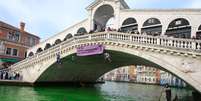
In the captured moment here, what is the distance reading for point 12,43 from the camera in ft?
118

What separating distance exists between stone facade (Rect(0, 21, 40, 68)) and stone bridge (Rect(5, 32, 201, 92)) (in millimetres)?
8647

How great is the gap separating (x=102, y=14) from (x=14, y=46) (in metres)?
15.4

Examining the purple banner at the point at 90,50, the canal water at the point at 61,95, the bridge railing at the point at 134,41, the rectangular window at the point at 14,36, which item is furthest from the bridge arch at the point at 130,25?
the rectangular window at the point at 14,36

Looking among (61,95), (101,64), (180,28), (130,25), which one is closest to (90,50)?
(61,95)

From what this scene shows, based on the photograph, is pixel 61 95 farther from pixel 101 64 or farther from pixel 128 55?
pixel 101 64

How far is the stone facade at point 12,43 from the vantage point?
3434 cm

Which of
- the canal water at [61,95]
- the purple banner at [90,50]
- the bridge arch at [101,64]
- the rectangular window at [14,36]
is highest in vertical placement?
the rectangular window at [14,36]

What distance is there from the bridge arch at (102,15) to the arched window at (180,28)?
243 inches

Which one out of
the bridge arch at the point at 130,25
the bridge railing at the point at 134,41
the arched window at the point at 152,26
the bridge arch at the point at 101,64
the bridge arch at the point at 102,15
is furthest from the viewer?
the bridge arch at the point at 102,15

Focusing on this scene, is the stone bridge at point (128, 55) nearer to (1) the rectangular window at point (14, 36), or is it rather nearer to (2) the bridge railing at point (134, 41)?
(2) the bridge railing at point (134, 41)

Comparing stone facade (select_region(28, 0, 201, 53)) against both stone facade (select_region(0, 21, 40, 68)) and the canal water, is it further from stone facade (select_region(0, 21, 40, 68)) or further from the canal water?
stone facade (select_region(0, 21, 40, 68))

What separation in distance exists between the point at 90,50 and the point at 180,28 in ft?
20.5

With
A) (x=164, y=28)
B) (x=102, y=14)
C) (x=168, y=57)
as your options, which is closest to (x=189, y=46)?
(x=168, y=57)

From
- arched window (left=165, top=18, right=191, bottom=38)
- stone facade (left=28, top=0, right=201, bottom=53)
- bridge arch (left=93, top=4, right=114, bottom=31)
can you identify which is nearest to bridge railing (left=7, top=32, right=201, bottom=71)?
stone facade (left=28, top=0, right=201, bottom=53)
